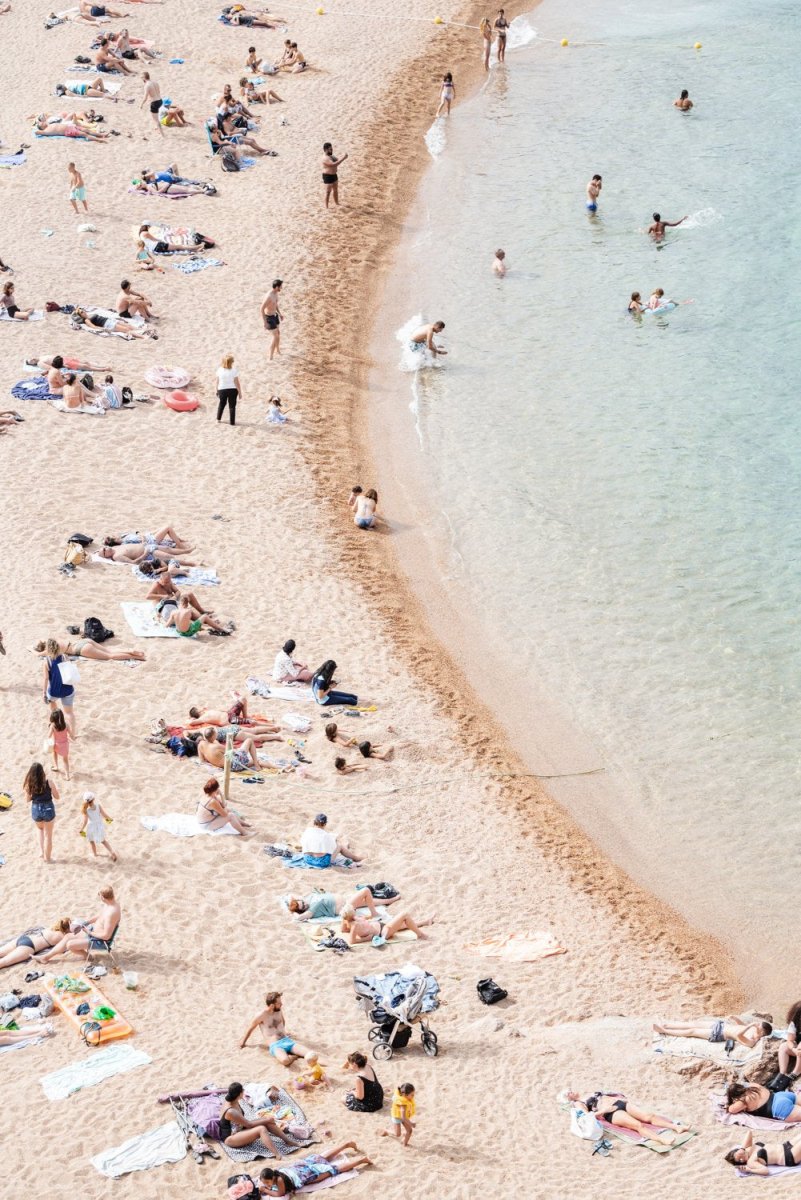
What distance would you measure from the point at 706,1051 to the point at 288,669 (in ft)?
23.5

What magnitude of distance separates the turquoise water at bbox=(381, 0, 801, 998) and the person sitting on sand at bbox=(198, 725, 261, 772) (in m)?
4.10

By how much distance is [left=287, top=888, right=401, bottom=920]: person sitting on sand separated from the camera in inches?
565

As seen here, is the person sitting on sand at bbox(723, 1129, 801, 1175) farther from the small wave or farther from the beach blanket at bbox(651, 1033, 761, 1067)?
the small wave

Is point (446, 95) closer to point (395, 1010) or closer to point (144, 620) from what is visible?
point (144, 620)

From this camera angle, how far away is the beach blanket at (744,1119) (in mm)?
12125

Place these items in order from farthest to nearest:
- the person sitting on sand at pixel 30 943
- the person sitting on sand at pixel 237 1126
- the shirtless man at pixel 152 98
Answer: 1. the shirtless man at pixel 152 98
2. the person sitting on sand at pixel 30 943
3. the person sitting on sand at pixel 237 1126

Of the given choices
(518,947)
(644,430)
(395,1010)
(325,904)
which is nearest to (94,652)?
(325,904)

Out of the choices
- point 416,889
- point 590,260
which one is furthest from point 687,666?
point 590,260

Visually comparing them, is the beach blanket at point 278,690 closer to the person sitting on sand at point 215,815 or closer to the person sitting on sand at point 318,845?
the person sitting on sand at point 215,815

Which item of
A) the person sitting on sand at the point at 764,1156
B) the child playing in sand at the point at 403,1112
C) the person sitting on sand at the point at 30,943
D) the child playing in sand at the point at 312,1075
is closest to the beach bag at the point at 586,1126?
the person sitting on sand at the point at 764,1156

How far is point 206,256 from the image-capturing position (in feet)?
94.6

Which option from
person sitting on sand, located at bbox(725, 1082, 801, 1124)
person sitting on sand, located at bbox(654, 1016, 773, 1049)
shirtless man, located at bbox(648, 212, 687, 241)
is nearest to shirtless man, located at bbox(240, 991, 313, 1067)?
person sitting on sand, located at bbox(654, 1016, 773, 1049)

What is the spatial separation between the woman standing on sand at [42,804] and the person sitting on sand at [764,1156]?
688 cm

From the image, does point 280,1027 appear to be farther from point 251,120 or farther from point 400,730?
point 251,120
